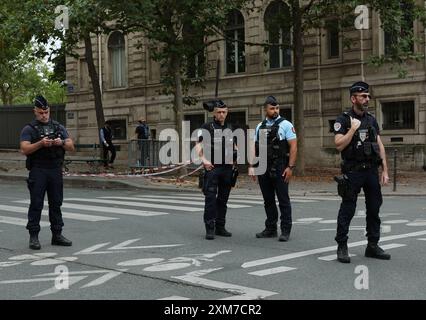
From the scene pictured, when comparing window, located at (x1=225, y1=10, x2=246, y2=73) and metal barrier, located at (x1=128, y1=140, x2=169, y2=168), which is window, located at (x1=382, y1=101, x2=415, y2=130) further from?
metal barrier, located at (x1=128, y1=140, x2=169, y2=168)

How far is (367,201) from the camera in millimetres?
7336

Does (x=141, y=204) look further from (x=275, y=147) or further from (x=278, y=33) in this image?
(x=278, y=33)

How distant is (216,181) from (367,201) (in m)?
2.48

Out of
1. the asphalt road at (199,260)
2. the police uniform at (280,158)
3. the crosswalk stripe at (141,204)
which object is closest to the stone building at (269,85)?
the crosswalk stripe at (141,204)

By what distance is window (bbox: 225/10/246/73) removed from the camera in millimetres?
28016

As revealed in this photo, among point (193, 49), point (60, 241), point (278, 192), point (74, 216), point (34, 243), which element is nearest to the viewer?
point (34, 243)

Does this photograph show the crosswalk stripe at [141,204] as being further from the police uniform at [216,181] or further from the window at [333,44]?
the window at [333,44]

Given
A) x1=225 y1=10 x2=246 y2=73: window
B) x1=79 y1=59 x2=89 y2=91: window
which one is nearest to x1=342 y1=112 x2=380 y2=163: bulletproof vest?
x1=225 y1=10 x2=246 y2=73: window

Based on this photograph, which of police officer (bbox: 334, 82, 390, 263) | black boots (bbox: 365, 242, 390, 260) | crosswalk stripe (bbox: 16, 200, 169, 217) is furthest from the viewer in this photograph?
crosswalk stripe (bbox: 16, 200, 169, 217)

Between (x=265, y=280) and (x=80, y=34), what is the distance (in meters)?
15.9

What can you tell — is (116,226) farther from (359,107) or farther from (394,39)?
(394,39)

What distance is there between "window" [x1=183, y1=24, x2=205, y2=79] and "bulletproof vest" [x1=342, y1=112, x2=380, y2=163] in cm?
1428

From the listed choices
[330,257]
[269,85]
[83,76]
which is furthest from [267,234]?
[83,76]

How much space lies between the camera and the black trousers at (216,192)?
900 cm
